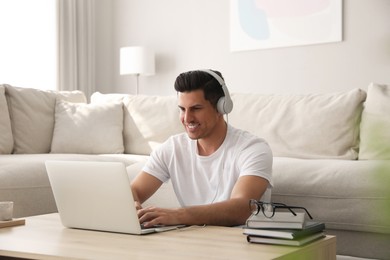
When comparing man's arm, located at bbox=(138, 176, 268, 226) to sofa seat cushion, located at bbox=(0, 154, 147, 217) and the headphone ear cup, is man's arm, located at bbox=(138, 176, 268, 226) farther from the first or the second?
sofa seat cushion, located at bbox=(0, 154, 147, 217)

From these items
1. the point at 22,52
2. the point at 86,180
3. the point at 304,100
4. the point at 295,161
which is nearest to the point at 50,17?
the point at 22,52

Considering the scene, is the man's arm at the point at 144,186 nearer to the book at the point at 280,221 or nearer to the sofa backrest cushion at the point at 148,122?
the book at the point at 280,221

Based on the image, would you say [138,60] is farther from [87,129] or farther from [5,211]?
[5,211]

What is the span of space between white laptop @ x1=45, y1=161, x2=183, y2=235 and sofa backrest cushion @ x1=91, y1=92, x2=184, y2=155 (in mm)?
2150

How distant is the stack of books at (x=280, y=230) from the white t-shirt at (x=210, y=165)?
0.50m

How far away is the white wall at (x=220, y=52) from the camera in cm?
436

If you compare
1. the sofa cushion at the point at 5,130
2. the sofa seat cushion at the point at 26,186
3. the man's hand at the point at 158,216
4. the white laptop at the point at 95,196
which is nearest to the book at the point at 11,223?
the white laptop at the point at 95,196

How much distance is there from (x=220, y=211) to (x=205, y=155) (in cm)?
40

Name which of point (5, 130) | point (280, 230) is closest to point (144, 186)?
point (280, 230)

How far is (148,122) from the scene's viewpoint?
12.8ft

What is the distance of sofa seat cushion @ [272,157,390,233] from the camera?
8.31ft

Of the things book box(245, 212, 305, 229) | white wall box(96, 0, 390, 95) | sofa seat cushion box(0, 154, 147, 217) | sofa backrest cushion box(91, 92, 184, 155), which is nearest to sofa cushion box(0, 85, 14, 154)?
sofa seat cushion box(0, 154, 147, 217)

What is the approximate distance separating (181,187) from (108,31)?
3840 mm

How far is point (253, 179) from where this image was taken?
75.0 inches
